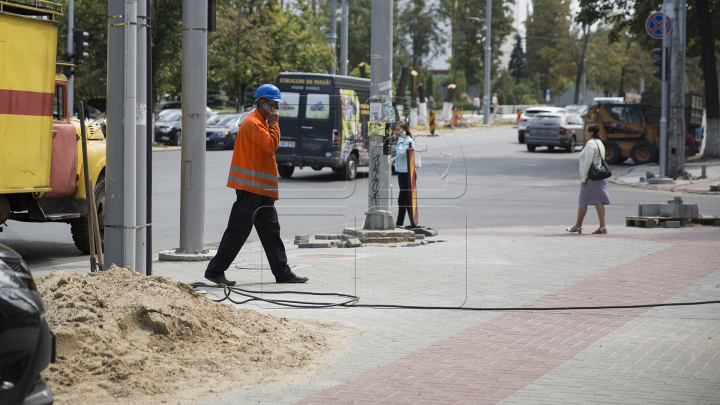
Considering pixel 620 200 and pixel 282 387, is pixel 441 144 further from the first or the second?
pixel 620 200

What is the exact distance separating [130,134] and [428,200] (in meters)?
9.88

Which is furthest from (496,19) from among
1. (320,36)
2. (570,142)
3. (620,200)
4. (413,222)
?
(413,222)

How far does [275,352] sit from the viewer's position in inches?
214

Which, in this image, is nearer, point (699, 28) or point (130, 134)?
point (130, 134)

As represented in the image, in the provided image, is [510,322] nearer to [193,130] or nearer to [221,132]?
[193,130]

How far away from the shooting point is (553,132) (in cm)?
3262

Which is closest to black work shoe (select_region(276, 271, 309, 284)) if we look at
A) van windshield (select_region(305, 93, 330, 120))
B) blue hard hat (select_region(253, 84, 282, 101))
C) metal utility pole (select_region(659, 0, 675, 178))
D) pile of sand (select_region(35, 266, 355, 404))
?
blue hard hat (select_region(253, 84, 282, 101))

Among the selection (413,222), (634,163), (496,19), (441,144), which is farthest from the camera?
(496,19)

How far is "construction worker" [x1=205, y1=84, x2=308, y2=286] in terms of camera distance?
7.79 m

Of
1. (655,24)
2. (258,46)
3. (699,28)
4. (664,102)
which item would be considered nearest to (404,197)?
(664,102)

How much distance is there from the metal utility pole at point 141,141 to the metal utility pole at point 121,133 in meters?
0.08

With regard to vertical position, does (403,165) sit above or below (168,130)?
below

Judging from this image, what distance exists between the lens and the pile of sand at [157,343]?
466cm

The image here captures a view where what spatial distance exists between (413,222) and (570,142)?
22.1m
